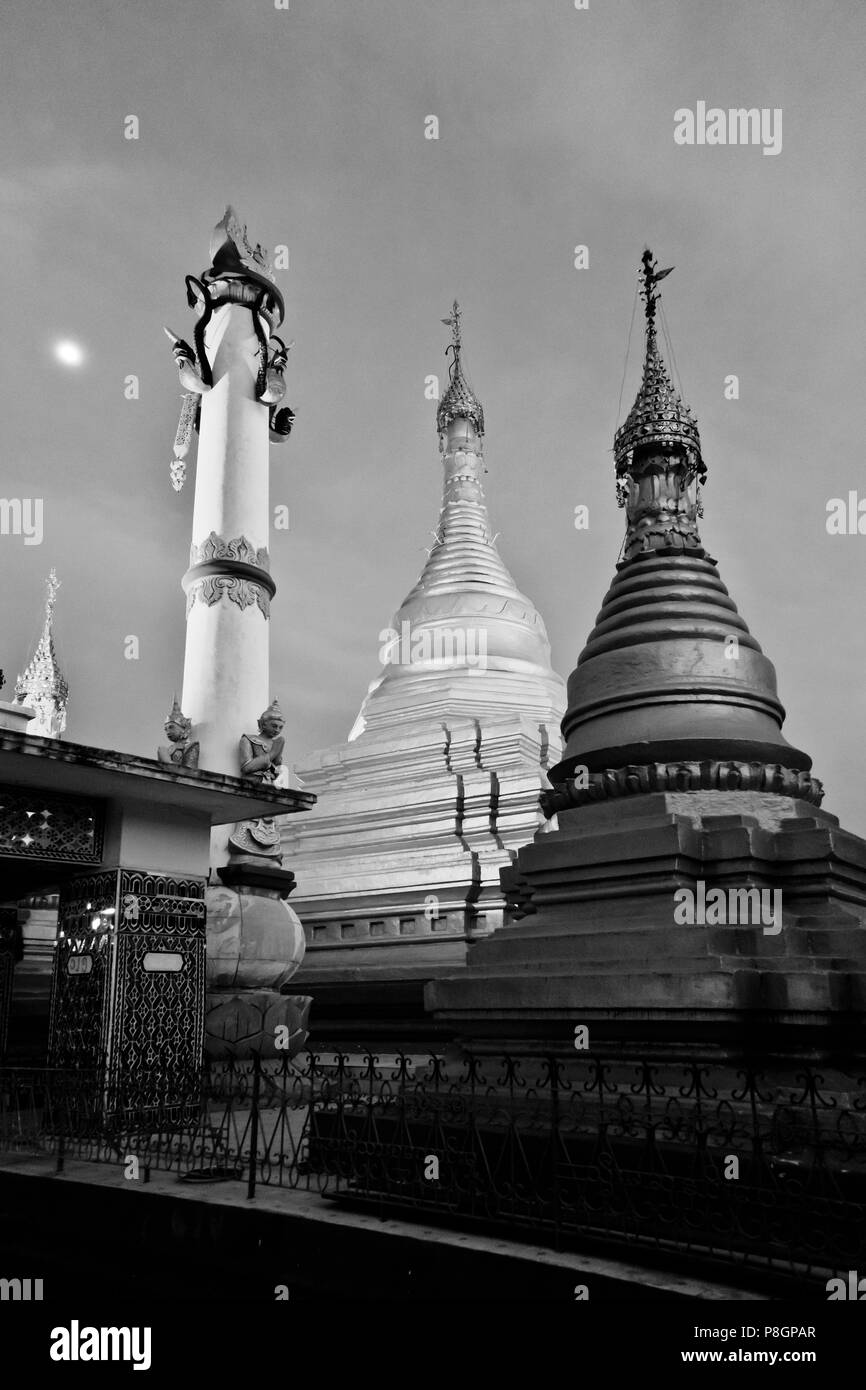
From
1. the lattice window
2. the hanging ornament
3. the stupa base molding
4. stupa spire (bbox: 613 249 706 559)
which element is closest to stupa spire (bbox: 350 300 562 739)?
the hanging ornament

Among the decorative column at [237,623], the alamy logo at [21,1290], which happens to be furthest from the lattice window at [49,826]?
the alamy logo at [21,1290]

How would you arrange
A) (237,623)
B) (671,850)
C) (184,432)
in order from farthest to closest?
(184,432) → (237,623) → (671,850)

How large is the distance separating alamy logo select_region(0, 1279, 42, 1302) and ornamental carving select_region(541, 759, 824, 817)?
5859 mm

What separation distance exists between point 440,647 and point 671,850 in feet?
55.9

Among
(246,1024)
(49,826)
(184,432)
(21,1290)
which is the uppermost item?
(184,432)

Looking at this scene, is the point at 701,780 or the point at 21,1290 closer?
the point at 21,1290

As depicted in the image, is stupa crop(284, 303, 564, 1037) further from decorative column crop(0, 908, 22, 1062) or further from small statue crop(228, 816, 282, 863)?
decorative column crop(0, 908, 22, 1062)

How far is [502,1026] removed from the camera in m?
7.94

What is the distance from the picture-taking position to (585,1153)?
5555mm
